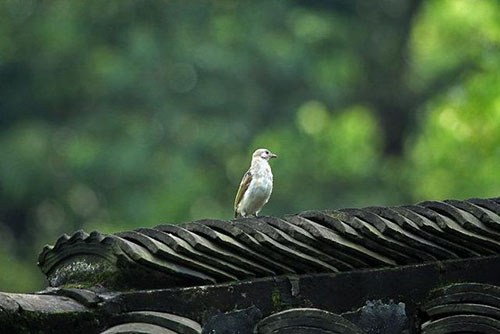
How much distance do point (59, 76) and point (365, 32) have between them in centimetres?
606

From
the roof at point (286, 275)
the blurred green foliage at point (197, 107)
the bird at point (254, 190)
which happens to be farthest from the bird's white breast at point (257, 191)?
the blurred green foliage at point (197, 107)

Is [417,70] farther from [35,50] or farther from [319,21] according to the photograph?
[35,50]

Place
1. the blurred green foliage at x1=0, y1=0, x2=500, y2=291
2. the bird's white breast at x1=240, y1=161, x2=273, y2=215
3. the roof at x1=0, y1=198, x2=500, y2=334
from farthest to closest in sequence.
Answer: the blurred green foliage at x1=0, y1=0, x2=500, y2=291, the bird's white breast at x1=240, y1=161, x2=273, y2=215, the roof at x1=0, y1=198, x2=500, y2=334

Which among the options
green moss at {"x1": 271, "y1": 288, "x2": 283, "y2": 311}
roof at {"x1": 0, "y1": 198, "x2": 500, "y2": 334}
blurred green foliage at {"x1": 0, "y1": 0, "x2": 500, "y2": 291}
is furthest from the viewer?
blurred green foliage at {"x1": 0, "y1": 0, "x2": 500, "y2": 291}

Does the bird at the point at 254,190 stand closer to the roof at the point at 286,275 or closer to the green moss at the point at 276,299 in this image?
the roof at the point at 286,275

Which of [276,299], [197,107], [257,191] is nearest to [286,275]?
[276,299]

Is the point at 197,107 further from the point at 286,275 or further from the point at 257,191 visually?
the point at 286,275

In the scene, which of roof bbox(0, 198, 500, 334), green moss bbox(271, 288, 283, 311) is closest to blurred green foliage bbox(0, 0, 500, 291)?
roof bbox(0, 198, 500, 334)

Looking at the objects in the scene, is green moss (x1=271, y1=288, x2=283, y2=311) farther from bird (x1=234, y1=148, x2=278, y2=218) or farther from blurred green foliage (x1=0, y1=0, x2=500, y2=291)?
blurred green foliage (x1=0, y1=0, x2=500, y2=291)

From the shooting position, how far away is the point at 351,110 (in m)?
32.0

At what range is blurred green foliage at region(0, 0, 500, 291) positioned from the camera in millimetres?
29016

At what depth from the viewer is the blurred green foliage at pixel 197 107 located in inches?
1142

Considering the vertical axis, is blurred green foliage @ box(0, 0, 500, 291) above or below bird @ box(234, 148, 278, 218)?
above

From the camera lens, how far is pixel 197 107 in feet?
103
